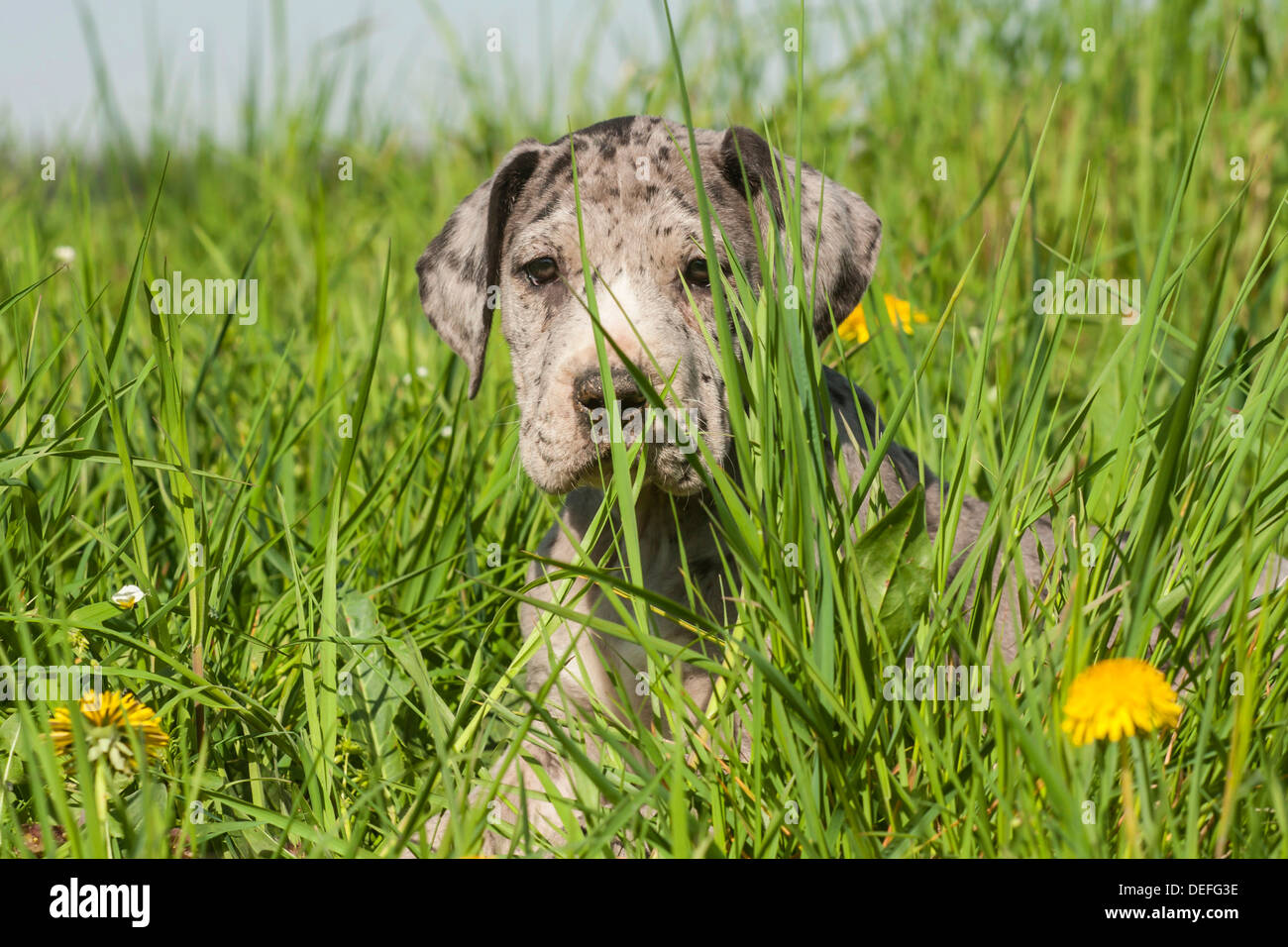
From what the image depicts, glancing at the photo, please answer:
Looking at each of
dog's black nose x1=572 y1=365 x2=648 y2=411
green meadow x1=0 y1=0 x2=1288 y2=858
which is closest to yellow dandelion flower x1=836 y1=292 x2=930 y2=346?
green meadow x1=0 y1=0 x2=1288 y2=858

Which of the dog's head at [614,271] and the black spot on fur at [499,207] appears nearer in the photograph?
the dog's head at [614,271]

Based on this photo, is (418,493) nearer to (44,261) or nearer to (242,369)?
(242,369)

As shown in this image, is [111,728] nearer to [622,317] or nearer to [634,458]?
[634,458]

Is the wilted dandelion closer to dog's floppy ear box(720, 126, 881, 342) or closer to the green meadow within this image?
the green meadow

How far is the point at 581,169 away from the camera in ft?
11.7

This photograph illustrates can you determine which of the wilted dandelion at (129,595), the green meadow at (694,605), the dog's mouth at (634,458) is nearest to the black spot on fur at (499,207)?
the green meadow at (694,605)

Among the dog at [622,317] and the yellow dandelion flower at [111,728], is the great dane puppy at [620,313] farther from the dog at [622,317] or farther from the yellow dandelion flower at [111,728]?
the yellow dandelion flower at [111,728]

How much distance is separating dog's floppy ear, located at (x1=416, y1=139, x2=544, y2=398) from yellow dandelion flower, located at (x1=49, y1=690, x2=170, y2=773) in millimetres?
1530

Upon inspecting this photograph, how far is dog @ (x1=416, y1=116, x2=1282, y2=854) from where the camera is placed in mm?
3014

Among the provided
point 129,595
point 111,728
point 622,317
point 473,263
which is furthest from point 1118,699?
point 473,263

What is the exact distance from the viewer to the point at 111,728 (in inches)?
89.2

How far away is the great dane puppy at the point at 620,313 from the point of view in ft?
9.89

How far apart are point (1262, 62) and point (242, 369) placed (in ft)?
18.3
